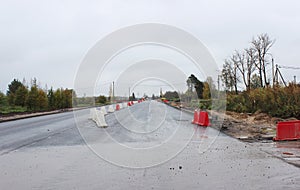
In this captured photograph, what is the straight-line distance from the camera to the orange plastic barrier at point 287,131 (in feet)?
45.9

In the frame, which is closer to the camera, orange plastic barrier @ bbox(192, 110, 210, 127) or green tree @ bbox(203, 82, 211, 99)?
orange plastic barrier @ bbox(192, 110, 210, 127)

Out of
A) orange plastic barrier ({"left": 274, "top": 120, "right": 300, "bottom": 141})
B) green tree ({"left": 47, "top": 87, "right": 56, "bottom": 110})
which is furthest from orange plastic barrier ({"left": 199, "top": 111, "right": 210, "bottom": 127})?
green tree ({"left": 47, "top": 87, "right": 56, "bottom": 110})

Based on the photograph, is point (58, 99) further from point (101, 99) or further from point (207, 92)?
point (101, 99)

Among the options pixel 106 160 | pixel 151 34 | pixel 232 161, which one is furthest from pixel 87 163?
pixel 151 34

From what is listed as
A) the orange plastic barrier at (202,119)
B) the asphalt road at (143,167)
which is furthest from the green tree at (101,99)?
the asphalt road at (143,167)

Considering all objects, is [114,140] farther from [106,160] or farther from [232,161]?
[232,161]

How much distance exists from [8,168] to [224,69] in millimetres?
42532

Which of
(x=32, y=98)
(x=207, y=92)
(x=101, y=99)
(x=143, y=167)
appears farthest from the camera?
(x=101, y=99)

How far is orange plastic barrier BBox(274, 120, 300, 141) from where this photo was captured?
13977 mm

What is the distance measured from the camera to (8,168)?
27.2 feet

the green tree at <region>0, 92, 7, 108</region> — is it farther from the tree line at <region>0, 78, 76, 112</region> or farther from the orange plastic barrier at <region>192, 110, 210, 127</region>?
the orange plastic barrier at <region>192, 110, 210, 127</region>

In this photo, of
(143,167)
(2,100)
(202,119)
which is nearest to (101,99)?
(2,100)

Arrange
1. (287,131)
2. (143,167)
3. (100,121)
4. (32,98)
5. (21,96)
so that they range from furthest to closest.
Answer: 1. (32,98)
2. (21,96)
3. (100,121)
4. (287,131)
5. (143,167)

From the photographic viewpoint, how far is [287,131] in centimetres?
1406
